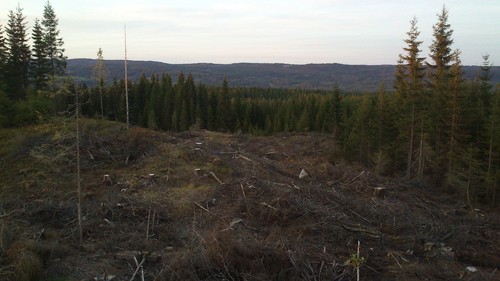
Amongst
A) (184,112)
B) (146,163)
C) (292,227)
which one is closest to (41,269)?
(292,227)

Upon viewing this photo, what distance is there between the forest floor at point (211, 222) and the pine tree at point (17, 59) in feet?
45.7

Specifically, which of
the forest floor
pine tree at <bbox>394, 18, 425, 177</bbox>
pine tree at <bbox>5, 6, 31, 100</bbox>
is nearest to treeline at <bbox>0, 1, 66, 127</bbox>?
pine tree at <bbox>5, 6, 31, 100</bbox>

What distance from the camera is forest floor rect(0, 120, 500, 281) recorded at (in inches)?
340

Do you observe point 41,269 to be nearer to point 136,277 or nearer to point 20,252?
point 20,252

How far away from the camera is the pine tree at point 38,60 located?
32.5 metres

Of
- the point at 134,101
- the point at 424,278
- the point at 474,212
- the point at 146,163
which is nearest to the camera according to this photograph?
the point at 424,278

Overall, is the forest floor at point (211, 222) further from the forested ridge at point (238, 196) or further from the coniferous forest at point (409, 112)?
the coniferous forest at point (409, 112)

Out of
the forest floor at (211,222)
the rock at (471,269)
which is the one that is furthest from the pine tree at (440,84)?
the rock at (471,269)

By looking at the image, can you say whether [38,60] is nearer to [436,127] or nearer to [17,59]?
[17,59]

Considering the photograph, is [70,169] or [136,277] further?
[70,169]

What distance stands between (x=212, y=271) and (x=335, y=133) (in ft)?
107

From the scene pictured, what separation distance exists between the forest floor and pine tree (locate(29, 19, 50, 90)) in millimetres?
14135

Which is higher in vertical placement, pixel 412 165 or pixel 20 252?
pixel 20 252

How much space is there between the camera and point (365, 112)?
115ft
